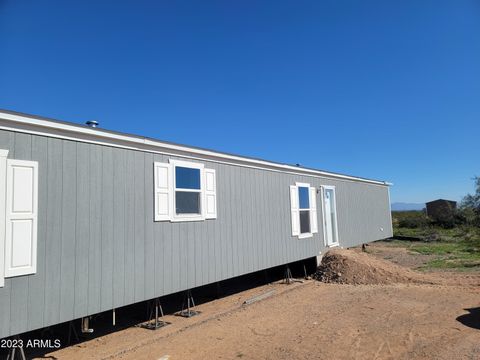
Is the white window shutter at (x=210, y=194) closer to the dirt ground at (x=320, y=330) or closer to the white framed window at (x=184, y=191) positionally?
the white framed window at (x=184, y=191)

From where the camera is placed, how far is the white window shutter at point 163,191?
240 inches

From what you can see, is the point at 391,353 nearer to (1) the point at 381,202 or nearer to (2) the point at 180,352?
(2) the point at 180,352

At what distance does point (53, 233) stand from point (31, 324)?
1.06 metres

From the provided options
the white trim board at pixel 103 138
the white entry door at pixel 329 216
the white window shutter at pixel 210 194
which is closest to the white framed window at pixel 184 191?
the white window shutter at pixel 210 194

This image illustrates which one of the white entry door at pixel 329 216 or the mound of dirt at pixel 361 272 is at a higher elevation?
the white entry door at pixel 329 216

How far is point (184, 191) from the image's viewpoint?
6.64 metres

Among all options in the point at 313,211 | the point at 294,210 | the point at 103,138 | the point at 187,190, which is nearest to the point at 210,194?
the point at 187,190

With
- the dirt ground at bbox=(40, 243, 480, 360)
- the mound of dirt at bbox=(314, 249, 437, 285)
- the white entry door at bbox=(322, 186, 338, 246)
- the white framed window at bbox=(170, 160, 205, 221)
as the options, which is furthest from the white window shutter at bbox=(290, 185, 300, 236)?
the white framed window at bbox=(170, 160, 205, 221)

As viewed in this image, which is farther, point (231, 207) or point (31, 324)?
point (231, 207)

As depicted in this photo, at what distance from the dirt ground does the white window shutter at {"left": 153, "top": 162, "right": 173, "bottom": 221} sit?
188cm

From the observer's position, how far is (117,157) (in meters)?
5.56

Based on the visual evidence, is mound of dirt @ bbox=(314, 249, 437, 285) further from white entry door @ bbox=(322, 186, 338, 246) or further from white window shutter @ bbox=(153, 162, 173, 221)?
white window shutter @ bbox=(153, 162, 173, 221)

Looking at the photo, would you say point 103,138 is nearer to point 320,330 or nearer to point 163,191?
point 163,191

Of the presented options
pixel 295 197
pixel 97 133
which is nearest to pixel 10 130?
pixel 97 133
